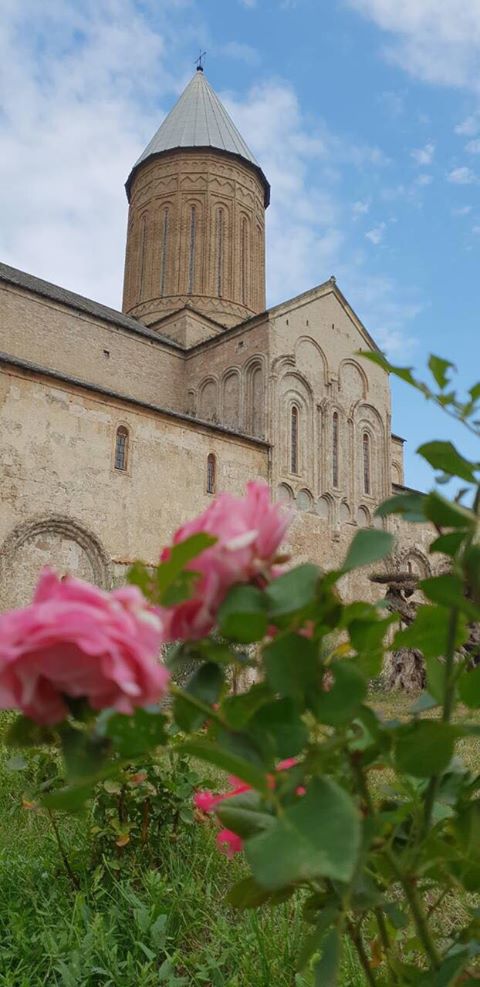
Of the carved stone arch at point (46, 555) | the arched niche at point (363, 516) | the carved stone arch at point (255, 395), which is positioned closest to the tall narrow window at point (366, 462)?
the arched niche at point (363, 516)

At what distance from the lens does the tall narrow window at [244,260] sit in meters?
19.2

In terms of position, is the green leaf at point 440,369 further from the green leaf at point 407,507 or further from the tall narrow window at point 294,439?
the tall narrow window at point 294,439

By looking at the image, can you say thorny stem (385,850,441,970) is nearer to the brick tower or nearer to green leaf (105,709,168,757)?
green leaf (105,709,168,757)

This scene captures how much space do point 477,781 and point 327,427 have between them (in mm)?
15786

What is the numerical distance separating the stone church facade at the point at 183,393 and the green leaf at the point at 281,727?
10.4 m

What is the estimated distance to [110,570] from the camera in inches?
457

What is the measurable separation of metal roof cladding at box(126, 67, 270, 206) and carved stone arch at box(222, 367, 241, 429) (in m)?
7.72

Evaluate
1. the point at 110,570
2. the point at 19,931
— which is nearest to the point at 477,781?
the point at 19,931

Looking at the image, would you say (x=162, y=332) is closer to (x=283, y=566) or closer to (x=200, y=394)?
(x=200, y=394)

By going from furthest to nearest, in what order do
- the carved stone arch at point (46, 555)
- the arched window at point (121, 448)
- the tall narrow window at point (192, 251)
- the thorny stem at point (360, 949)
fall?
the tall narrow window at point (192, 251)
the arched window at point (121, 448)
the carved stone arch at point (46, 555)
the thorny stem at point (360, 949)

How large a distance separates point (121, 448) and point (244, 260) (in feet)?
30.4

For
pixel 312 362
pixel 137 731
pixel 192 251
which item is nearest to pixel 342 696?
pixel 137 731

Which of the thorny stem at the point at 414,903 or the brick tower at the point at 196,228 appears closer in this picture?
the thorny stem at the point at 414,903

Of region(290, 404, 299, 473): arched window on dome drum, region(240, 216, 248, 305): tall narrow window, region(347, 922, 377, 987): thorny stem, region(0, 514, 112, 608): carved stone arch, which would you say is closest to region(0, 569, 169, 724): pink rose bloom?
region(347, 922, 377, 987): thorny stem
